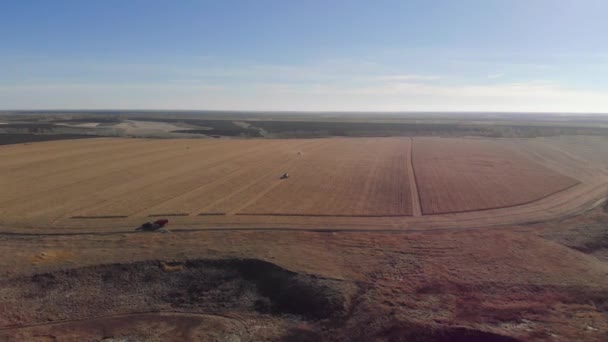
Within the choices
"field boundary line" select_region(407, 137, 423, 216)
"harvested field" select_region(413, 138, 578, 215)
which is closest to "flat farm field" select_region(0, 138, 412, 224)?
"field boundary line" select_region(407, 137, 423, 216)

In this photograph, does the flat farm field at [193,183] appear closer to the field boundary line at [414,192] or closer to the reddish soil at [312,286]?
the field boundary line at [414,192]

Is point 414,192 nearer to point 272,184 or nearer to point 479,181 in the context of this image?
point 479,181

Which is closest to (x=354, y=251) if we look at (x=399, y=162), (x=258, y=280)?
(x=258, y=280)

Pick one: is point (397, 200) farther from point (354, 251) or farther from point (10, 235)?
point (10, 235)

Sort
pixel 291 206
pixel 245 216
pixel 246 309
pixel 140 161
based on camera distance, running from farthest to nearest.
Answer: pixel 140 161 → pixel 291 206 → pixel 245 216 → pixel 246 309

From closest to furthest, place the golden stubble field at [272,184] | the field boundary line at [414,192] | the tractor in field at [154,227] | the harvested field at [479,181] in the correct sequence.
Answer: the tractor in field at [154,227]
the golden stubble field at [272,184]
the field boundary line at [414,192]
the harvested field at [479,181]

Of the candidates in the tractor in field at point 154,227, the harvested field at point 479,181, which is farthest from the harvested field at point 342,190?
the tractor in field at point 154,227
